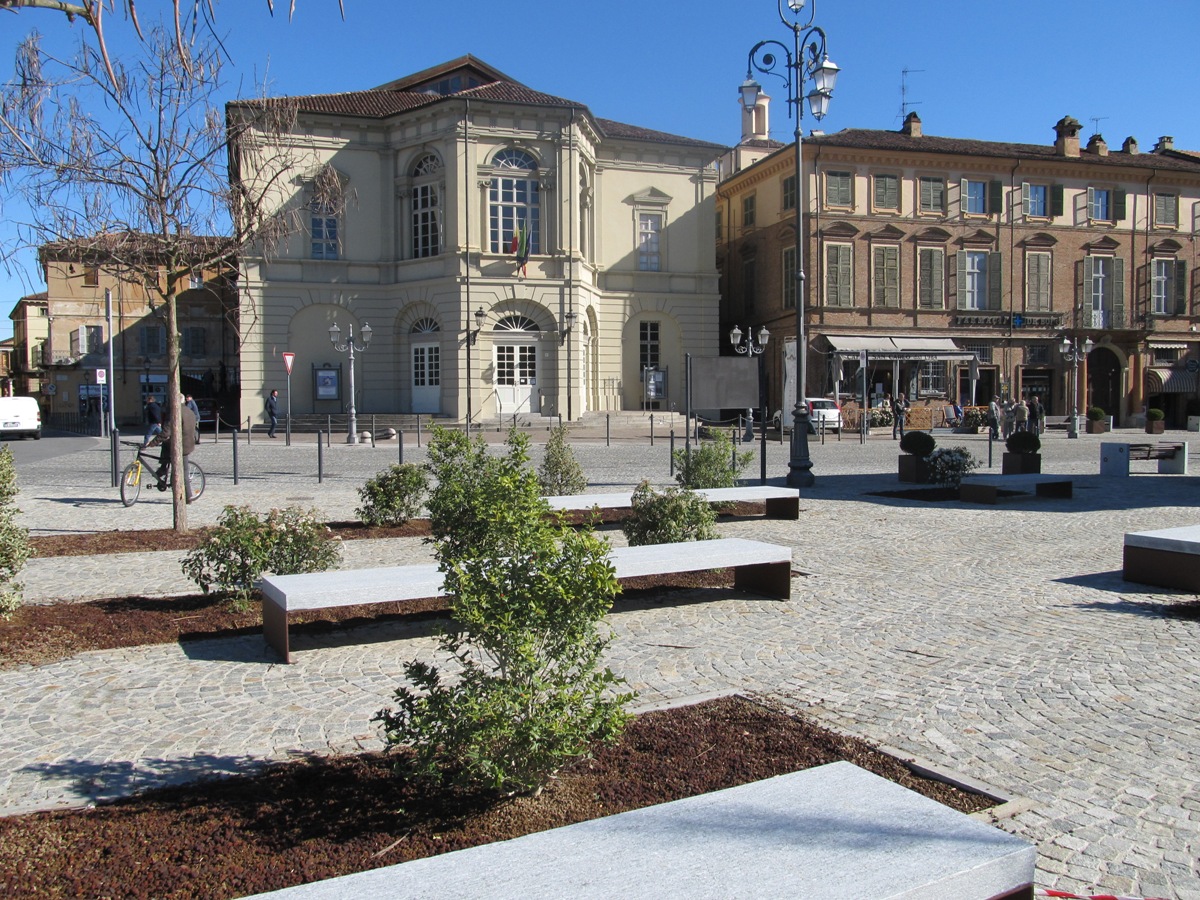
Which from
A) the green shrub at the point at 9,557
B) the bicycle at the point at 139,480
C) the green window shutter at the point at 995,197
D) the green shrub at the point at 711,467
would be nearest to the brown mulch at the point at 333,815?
the green shrub at the point at 9,557

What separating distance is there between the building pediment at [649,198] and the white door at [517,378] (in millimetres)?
8428

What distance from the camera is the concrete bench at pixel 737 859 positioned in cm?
260

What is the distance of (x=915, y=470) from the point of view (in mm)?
17625

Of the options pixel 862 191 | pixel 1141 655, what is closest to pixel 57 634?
pixel 1141 655

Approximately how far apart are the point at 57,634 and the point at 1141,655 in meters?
7.07

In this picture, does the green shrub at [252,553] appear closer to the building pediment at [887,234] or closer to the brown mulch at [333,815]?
the brown mulch at [333,815]

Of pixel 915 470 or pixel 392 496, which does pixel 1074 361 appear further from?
pixel 392 496

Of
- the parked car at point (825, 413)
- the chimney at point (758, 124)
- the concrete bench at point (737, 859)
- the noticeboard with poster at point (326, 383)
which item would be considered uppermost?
the chimney at point (758, 124)

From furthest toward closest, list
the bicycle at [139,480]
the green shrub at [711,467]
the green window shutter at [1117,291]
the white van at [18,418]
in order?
the green window shutter at [1117,291], the white van at [18,418], the bicycle at [139,480], the green shrub at [711,467]

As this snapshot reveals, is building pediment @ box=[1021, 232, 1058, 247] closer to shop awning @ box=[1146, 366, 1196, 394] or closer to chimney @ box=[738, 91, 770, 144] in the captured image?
shop awning @ box=[1146, 366, 1196, 394]

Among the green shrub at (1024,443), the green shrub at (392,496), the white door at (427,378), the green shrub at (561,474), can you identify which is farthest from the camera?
the white door at (427,378)

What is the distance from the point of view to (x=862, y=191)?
41.8 metres

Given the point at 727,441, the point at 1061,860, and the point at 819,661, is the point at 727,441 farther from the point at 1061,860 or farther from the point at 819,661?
the point at 1061,860

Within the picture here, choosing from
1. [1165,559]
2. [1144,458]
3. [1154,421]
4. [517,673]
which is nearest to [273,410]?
[1144,458]
